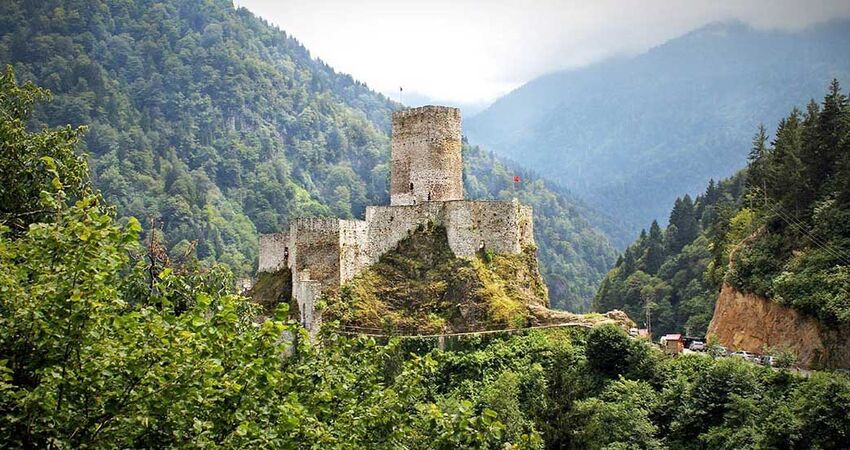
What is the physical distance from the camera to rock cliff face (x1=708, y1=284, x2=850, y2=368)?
39906mm

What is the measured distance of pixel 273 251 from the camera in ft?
151

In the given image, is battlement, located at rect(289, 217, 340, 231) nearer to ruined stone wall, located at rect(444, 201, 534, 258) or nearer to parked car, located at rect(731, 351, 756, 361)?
ruined stone wall, located at rect(444, 201, 534, 258)

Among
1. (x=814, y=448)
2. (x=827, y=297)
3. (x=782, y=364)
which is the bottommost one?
(x=814, y=448)

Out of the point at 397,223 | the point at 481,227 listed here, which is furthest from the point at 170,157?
the point at 481,227

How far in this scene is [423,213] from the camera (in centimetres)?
4353

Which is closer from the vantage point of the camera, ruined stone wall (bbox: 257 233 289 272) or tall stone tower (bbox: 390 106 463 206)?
tall stone tower (bbox: 390 106 463 206)

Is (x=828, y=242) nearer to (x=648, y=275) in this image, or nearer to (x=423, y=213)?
(x=423, y=213)

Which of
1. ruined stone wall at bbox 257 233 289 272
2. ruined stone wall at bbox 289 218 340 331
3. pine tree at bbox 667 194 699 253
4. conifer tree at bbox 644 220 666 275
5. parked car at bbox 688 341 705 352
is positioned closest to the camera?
ruined stone wall at bbox 289 218 340 331

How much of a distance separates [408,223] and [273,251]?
7481 mm

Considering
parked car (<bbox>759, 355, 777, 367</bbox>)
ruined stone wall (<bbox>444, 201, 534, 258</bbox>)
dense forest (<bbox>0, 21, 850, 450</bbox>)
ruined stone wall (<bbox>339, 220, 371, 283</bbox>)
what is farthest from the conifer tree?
dense forest (<bbox>0, 21, 850, 450</bbox>)

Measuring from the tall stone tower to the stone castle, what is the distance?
0.05m

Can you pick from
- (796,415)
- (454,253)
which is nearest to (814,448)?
(796,415)

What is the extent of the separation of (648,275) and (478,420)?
90.3m

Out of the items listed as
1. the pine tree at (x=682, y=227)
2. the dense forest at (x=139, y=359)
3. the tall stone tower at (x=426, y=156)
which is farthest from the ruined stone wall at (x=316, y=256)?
the pine tree at (x=682, y=227)
